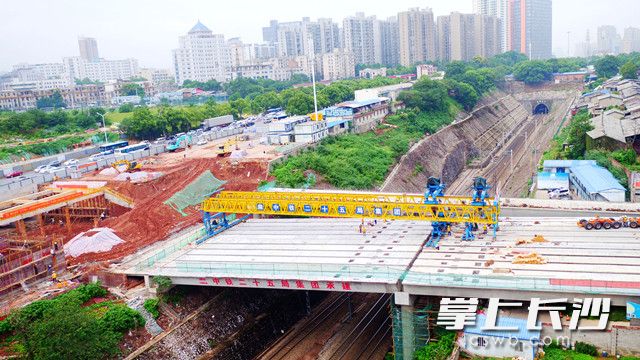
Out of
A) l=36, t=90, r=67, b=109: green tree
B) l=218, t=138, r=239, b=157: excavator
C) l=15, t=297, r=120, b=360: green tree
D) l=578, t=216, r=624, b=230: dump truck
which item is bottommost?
l=15, t=297, r=120, b=360: green tree

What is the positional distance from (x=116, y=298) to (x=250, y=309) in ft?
22.0

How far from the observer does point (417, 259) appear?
26016mm

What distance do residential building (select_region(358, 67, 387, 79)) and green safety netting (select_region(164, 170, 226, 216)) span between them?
92.2 meters

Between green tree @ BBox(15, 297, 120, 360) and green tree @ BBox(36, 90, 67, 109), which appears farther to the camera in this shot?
green tree @ BBox(36, 90, 67, 109)

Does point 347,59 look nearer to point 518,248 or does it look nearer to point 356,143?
point 356,143

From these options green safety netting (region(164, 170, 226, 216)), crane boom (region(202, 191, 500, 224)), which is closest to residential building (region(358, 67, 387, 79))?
green safety netting (region(164, 170, 226, 216))

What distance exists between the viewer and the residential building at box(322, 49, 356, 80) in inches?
5482

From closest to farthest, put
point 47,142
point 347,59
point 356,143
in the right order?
point 356,143 → point 47,142 → point 347,59

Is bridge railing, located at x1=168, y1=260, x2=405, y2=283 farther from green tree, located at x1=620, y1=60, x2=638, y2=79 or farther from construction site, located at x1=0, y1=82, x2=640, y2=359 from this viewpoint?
green tree, located at x1=620, y1=60, x2=638, y2=79

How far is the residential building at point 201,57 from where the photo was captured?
160 m

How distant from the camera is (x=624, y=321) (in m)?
20.6

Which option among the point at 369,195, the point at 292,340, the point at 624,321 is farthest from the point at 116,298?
the point at 624,321

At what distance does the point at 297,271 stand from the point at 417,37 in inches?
5490

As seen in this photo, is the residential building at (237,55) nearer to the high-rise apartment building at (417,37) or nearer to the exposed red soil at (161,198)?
the high-rise apartment building at (417,37)
